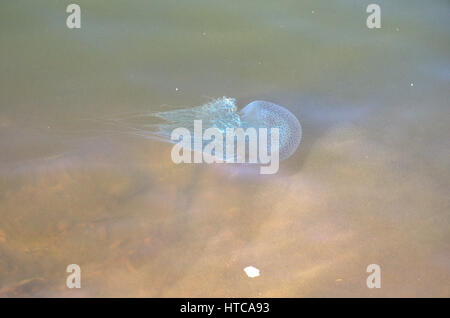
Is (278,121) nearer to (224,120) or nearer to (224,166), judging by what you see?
(224,120)

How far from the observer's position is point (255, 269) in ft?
5.08

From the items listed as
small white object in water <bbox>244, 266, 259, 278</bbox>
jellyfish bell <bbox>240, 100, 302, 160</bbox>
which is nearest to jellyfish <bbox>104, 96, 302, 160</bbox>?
jellyfish bell <bbox>240, 100, 302, 160</bbox>

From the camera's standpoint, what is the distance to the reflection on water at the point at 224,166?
1.55 m

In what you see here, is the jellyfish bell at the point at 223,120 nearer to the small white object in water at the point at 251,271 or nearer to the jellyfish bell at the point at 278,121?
the jellyfish bell at the point at 278,121

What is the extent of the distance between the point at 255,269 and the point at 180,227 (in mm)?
340

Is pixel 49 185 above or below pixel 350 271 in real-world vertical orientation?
above

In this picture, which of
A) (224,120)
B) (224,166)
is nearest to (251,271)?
(224,166)

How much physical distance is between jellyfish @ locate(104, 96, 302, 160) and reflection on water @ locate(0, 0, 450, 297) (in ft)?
0.19

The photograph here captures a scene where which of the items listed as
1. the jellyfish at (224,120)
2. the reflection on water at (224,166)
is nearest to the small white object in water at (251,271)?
the reflection on water at (224,166)
